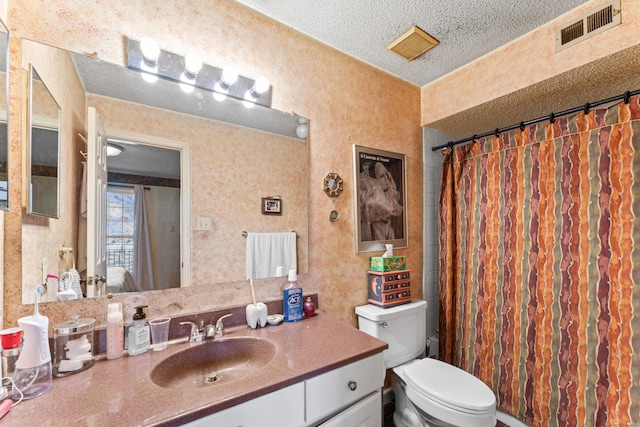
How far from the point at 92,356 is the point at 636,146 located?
8.03 ft

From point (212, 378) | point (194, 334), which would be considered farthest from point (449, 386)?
point (194, 334)

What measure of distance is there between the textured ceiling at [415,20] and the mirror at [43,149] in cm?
93

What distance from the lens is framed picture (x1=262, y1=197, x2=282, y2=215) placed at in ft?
4.58

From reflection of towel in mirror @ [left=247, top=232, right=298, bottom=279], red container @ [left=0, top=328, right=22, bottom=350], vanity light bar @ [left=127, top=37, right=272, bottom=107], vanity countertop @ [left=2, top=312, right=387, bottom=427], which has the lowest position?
vanity countertop @ [left=2, top=312, right=387, bottom=427]

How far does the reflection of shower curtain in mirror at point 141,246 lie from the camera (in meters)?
1.09

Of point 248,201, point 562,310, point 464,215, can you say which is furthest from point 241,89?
point 562,310

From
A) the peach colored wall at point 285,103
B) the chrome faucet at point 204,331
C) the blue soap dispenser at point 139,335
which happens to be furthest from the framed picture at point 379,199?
the blue soap dispenser at point 139,335

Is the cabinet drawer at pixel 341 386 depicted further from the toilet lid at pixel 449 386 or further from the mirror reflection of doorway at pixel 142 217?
the mirror reflection of doorway at pixel 142 217

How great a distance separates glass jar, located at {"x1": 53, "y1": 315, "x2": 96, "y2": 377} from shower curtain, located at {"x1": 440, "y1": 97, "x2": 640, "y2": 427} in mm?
2063

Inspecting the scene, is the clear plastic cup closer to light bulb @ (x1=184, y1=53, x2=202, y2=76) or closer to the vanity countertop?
the vanity countertop

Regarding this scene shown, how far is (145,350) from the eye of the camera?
1.03 meters

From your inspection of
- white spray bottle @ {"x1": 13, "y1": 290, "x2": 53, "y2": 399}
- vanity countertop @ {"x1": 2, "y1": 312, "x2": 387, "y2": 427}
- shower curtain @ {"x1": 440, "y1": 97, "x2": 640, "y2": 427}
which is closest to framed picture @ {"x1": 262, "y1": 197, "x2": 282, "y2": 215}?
vanity countertop @ {"x1": 2, "y1": 312, "x2": 387, "y2": 427}

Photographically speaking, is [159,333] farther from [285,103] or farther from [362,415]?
[285,103]

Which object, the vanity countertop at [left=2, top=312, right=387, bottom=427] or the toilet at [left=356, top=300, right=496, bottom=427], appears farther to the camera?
the toilet at [left=356, top=300, right=496, bottom=427]
